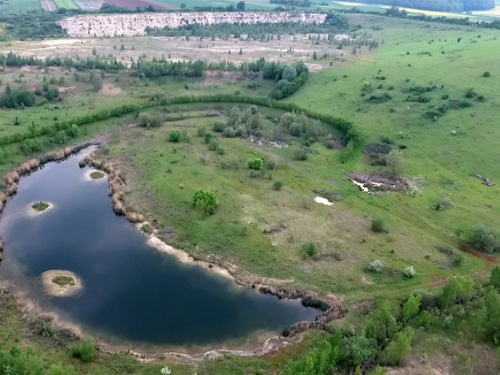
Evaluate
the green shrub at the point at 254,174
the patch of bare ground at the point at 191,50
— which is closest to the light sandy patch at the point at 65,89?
the patch of bare ground at the point at 191,50

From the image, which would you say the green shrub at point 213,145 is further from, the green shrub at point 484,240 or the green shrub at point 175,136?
the green shrub at point 484,240

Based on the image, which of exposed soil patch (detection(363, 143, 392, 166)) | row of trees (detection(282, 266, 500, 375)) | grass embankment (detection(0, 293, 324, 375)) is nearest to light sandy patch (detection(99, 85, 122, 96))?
exposed soil patch (detection(363, 143, 392, 166))

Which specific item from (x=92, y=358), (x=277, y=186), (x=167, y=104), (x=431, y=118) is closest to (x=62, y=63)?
(x=167, y=104)

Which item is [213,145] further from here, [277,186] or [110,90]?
[110,90]

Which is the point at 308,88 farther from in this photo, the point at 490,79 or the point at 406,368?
the point at 406,368

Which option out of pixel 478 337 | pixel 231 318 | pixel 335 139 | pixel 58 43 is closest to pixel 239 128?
pixel 335 139

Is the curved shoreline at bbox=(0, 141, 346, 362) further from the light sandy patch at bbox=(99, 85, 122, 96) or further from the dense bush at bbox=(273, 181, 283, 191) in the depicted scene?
the light sandy patch at bbox=(99, 85, 122, 96)

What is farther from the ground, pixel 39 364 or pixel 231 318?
pixel 39 364
